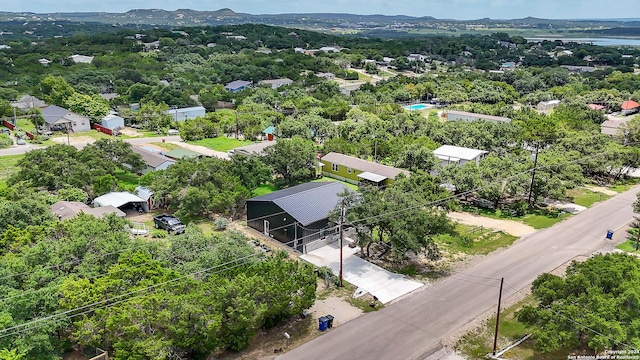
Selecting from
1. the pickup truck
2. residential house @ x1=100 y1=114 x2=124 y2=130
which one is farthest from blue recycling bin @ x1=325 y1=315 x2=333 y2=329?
residential house @ x1=100 y1=114 x2=124 y2=130

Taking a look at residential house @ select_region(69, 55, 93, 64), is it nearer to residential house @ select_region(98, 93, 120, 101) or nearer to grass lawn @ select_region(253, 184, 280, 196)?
residential house @ select_region(98, 93, 120, 101)

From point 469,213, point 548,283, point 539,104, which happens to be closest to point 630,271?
point 548,283

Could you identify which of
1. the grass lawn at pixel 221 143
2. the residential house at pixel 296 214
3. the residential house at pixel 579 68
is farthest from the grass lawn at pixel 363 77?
the residential house at pixel 296 214

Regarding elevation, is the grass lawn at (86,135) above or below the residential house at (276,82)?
below

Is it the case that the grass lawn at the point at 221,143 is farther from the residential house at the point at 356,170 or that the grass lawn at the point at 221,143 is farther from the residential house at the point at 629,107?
the residential house at the point at 629,107

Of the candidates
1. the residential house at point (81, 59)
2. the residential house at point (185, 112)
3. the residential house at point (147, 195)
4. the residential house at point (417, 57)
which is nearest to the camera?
the residential house at point (147, 195)

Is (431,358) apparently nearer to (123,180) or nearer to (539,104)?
(123,180)

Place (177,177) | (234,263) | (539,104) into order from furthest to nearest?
(539,104), (177,177), (234,263)
